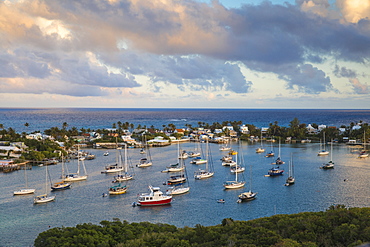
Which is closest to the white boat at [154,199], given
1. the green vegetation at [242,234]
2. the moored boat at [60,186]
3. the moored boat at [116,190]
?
the moored boat at [116,190]

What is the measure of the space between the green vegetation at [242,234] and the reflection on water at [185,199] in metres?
9.49

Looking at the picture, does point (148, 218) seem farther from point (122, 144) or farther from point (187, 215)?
point (122, 144)

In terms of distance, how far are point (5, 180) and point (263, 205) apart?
125 ft

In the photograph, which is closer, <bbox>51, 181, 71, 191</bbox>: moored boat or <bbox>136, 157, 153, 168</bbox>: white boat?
<bbox>51, 181, 71, 191</bbox>: moored boat

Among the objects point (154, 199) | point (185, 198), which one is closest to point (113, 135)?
point (185, 198)

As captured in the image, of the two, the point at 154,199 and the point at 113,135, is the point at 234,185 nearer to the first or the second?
the point at 154,199

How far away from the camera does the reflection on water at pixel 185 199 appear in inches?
1319

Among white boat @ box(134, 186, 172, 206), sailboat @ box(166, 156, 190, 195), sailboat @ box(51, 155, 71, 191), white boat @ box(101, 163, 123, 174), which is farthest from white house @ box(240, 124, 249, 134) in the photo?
white boat @ box(134, 186, 172, 206)

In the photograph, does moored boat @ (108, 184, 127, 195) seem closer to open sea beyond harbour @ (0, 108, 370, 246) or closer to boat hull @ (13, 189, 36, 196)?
open sea beyond harbour @ (0, 108, 370, 246)

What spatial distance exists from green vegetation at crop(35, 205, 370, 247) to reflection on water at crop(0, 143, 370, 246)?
9.49 metres

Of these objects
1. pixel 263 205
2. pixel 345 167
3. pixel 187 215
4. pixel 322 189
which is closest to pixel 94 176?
pixel 187 215

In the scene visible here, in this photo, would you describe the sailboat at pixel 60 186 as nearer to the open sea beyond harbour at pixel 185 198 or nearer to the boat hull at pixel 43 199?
the open sea beyond harbour at pixel 185 198

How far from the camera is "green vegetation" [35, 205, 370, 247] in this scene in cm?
1892

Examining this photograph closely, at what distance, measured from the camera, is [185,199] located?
1588 inches
